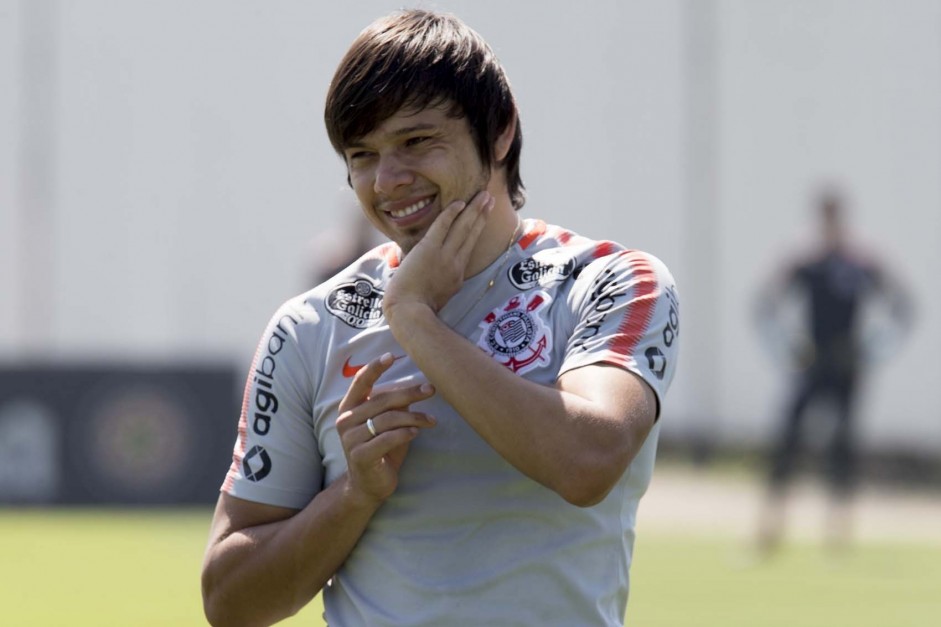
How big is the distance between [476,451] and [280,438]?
35 cm

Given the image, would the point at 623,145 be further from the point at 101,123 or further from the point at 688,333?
the point at 101,123

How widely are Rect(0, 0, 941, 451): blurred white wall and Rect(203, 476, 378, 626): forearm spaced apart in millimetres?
15266

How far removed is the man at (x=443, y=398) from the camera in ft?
8.43

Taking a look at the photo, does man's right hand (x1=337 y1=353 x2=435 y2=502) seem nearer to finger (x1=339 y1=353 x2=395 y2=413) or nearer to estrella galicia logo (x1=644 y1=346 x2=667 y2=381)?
finger (x1=339 y1=353 x2=395 y2=413)

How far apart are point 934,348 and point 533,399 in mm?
14930

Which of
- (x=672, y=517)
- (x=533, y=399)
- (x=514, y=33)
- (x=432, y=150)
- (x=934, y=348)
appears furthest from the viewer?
(x=514, y=33)

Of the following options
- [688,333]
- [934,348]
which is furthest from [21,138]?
[934,348]

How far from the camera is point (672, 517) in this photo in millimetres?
13516

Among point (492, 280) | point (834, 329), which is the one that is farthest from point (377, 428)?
point (834, 329)

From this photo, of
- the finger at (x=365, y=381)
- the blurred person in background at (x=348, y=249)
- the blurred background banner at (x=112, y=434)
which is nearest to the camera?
the finger at (x=365, y=381)

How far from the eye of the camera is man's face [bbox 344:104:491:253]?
8.80 feet

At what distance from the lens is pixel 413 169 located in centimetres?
269

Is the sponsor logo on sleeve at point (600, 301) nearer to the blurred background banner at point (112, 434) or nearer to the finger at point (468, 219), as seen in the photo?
the finger at point (468, 219)

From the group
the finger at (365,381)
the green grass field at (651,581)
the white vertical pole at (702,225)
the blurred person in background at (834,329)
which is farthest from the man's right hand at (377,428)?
the white vertical pole at (702,225)
